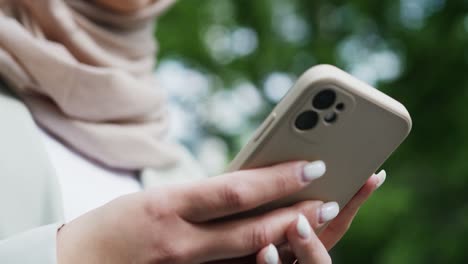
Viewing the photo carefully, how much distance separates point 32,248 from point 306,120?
10.7 inches

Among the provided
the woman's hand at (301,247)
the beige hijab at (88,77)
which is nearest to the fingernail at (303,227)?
the woman's hand at (301,247)

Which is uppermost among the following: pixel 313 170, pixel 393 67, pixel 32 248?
pixel 313 170

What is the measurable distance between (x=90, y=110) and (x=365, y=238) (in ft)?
6.56

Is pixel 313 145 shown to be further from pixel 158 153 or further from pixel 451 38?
pixel 451 38

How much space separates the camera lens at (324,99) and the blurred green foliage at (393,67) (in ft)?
6.93

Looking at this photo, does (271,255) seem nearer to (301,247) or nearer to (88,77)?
(301,247)

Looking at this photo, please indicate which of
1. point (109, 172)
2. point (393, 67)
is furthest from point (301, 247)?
point (393, 67)

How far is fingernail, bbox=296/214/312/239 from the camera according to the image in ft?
2.14

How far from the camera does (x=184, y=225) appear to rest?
0.62 metres

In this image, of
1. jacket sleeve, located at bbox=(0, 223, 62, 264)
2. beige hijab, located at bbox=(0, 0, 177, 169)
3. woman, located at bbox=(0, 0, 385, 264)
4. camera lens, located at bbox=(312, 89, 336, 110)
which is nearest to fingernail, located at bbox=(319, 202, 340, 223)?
woman, located at bbox=(0, 0, 385, 264)

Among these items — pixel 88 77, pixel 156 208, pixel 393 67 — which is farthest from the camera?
pixel 393 67

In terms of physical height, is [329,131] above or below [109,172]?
above

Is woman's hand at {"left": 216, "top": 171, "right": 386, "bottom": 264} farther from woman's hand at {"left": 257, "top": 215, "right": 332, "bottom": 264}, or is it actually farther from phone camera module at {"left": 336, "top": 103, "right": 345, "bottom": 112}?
phone camera module at {"left": 336, "top": 103, "right": 345, "bottom": 112}

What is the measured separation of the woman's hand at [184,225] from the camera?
606 mm
